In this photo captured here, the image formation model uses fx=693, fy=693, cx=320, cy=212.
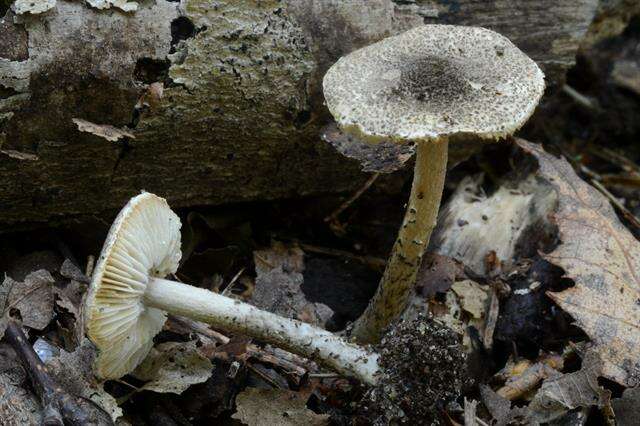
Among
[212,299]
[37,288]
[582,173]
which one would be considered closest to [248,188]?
[212,299]

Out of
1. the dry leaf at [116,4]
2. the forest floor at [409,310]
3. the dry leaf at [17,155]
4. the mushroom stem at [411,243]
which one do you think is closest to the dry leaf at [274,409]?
the forest floor at [409,310]

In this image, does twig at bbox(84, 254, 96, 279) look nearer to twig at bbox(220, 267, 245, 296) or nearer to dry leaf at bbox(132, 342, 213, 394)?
dry leaf at bbox(132, 342, 213, 394)

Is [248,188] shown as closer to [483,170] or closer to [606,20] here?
[483,170]

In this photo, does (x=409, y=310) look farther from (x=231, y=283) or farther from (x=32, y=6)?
(x=32, y=6)

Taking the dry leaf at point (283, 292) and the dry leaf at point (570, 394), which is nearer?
the dry leaf at point (570, 394)

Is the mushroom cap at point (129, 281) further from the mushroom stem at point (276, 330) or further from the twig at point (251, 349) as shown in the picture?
the twig at point (251, 349)

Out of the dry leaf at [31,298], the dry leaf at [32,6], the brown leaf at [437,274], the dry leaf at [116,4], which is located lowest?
the brown leaf at [437,274]
